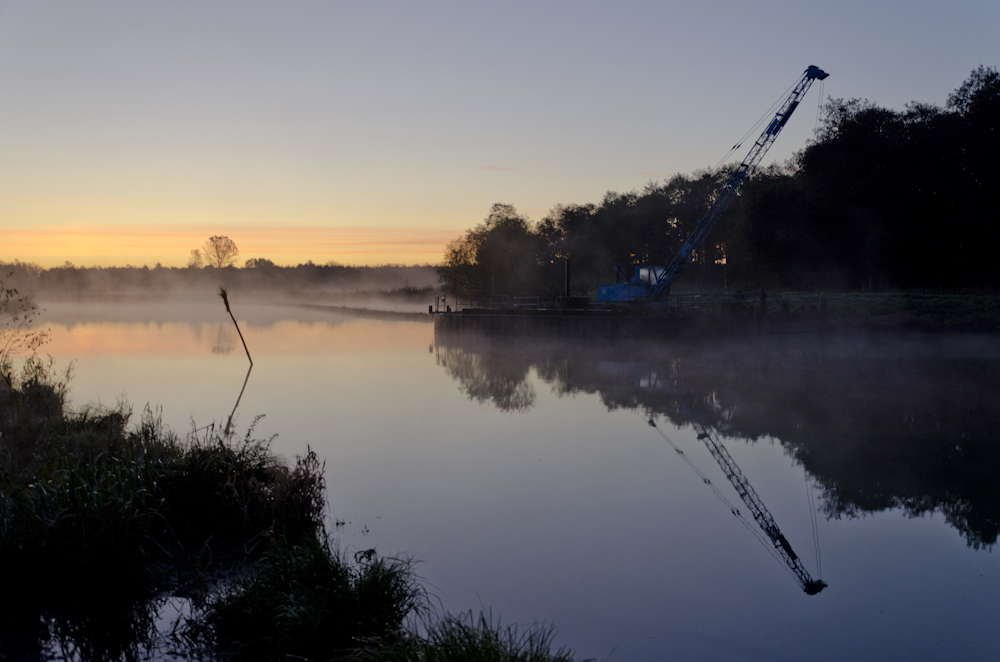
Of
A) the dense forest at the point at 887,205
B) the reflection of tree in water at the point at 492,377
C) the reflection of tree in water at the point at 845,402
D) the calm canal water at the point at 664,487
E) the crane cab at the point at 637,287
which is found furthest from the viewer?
the dense forest at the point at 887,205

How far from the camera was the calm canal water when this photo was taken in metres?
5.43

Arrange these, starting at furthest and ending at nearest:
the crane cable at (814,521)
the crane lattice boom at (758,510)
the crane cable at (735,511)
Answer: the crane cable at (735,511)
the crane cable at (814,521)
the crane lattice boom at (758,510)

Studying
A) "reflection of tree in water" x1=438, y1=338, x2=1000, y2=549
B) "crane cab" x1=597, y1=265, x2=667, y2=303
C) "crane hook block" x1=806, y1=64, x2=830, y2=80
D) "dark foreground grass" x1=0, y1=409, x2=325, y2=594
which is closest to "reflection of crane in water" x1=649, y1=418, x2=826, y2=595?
"reflection of tree in water" x1=438, y1=338, x2=1000, y2=549

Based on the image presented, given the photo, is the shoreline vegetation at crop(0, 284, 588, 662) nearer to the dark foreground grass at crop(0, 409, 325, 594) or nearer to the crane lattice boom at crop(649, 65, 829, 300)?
the dark foreground grass at crop(0, 409, 325, 594)

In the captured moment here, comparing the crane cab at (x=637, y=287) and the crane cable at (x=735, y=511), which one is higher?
the crane cab at (x=637, y=287)

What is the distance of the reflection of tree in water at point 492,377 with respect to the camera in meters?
15.5

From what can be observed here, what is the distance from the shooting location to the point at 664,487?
8.93 metres

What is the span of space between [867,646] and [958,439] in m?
7.81

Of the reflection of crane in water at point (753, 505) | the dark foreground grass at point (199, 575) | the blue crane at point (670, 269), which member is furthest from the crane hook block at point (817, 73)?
the dark foreground grass at point (199, 575)

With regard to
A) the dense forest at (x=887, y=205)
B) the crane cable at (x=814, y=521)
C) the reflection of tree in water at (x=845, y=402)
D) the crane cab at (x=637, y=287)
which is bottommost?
the crane cable at (x=814, y=521)

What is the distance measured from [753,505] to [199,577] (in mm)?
5714

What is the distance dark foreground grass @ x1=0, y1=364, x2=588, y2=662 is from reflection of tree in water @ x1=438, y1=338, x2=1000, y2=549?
18.2 ft

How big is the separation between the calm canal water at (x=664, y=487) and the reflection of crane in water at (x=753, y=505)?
0.09m

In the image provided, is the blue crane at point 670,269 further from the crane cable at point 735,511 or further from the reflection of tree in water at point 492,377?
the crane cable at point 735,511
